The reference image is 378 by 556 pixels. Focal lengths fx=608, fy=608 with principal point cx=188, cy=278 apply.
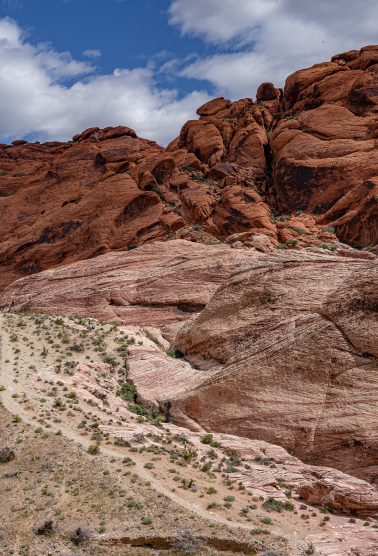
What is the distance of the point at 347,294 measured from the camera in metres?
27.1

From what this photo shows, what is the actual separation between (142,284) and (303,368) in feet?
67.5

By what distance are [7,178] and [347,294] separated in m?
67.9

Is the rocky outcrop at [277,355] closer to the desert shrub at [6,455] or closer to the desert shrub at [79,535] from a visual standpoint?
the desert shrub at [6,455]

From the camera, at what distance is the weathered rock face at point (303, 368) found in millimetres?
23359

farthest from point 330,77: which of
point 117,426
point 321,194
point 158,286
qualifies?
point 117,426

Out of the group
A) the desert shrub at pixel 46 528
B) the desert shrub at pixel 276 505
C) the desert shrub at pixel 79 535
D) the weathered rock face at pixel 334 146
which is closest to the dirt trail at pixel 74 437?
the desert shrub at pixel 276 505

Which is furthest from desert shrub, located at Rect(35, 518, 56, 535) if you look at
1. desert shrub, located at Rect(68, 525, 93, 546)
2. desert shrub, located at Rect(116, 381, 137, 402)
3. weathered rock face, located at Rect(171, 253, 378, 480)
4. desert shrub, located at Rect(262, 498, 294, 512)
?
desert shrub, located at Rect(116, 381, 137, 402)

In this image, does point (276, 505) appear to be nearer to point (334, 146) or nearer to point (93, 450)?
point (93, 450)

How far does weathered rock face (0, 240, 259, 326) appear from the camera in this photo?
42031 millimetres

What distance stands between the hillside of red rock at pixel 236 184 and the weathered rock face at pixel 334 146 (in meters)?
0.11

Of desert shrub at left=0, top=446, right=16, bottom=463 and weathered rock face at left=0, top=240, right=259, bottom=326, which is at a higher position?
weathered rock face at left=0, top=240, right=259, bottom=326

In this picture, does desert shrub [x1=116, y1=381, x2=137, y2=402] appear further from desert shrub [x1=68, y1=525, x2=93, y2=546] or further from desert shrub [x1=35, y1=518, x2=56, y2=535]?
desert shrub [x1=68, y1=525, x2=93, y2=546]

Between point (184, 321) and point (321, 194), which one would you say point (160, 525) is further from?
point (321, 194)

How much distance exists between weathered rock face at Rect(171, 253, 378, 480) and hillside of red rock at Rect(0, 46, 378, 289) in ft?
54.6
